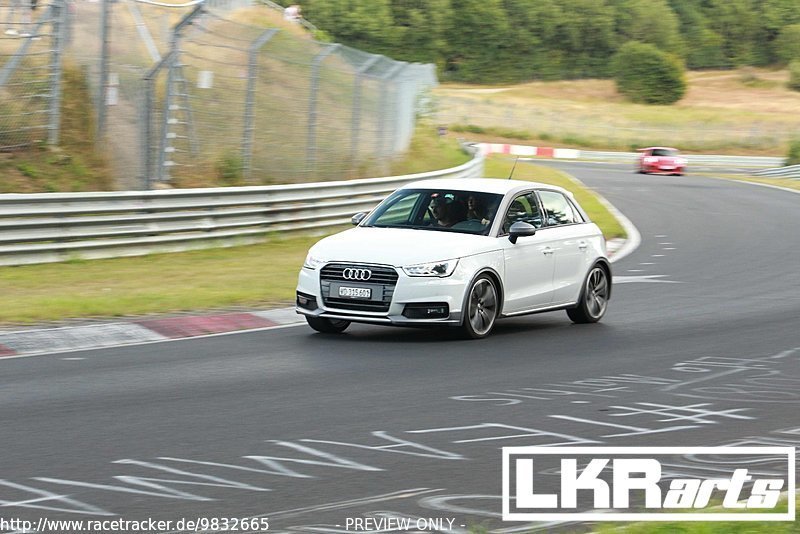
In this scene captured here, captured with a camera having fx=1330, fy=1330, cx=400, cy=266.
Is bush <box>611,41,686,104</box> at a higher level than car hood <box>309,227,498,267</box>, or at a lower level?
higher

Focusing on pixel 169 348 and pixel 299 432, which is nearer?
pixel 299 432

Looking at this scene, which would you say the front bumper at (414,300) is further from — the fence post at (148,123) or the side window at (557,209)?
the fence post at (148,123)

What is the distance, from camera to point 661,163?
174 ft

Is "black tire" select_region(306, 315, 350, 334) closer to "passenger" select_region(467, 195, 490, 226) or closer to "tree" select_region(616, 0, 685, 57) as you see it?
"passenger" select_region(467, 195, 490, 226)

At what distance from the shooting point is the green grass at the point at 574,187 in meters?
26.4

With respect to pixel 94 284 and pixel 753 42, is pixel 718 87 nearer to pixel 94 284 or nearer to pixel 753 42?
pixel 753 42

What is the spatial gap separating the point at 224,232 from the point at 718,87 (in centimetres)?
10779

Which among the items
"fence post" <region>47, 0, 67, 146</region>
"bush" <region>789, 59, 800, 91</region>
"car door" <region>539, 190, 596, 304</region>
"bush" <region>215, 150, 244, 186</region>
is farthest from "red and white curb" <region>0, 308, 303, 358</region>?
"bush" <region>789, 59, 800, 91</region>

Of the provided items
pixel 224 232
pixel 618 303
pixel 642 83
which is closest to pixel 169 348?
pixel 618 303

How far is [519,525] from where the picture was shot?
580 cm

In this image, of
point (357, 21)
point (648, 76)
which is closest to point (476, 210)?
point (648, 76)

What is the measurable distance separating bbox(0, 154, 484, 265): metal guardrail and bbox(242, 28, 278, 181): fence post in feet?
3.98

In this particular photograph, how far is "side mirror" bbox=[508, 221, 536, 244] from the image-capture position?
12555 mm

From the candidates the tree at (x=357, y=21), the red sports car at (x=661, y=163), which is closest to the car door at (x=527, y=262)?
the red sports car at (x=661, y=163)
